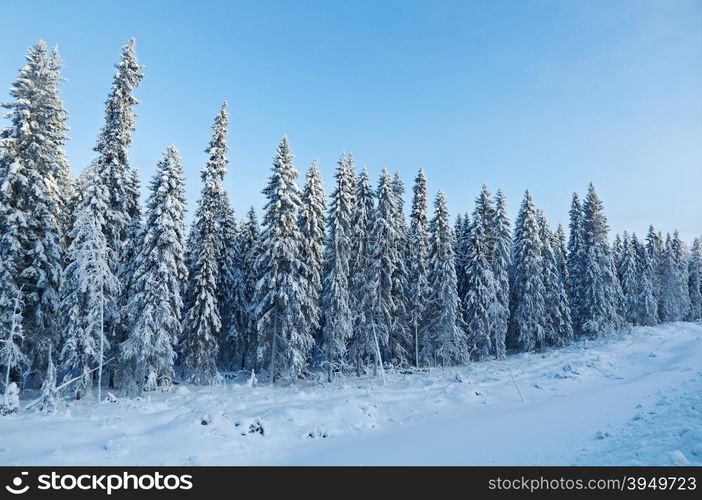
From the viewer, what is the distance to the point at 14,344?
20.9 m

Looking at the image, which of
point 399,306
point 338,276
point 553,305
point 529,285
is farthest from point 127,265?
point 553,305

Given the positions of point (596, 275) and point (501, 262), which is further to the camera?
point (596, 275)

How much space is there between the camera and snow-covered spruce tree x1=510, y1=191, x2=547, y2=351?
43.2 meters

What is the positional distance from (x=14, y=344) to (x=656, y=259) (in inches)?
3353

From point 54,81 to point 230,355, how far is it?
28575 millimetres

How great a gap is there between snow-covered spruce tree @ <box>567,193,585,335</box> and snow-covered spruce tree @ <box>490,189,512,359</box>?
12181 millimetres

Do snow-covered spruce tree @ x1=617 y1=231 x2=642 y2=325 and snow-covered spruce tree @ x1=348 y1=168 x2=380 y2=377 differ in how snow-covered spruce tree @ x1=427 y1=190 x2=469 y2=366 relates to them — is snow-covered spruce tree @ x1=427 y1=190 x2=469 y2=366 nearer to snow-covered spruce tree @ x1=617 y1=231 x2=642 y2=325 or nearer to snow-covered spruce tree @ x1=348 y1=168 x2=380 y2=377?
snow-covered spruce tree @ x1=348 y1=168 x2=380 y2=377

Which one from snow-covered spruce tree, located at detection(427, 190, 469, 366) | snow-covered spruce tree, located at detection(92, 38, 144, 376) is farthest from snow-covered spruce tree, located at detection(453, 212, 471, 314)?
snow-covered spruce tree, located at detection(92, 38, 144, 376)

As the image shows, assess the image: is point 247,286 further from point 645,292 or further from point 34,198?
point 645,292

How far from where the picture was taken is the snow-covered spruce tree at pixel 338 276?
32.7 m

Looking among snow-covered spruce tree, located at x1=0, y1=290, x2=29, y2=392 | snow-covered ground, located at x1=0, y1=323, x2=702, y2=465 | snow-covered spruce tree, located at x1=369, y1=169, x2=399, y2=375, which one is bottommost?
snow-covered ground, located at x1=0, y1=323, x2=702, y2=465

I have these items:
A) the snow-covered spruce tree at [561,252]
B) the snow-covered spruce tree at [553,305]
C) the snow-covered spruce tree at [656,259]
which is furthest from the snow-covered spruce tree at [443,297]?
the snow-covered spruce tree at [656,259]

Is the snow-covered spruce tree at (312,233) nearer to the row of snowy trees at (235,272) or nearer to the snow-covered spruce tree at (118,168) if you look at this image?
the row of snowy trees at (235,272)

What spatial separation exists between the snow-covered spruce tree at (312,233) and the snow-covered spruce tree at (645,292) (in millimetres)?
52738
